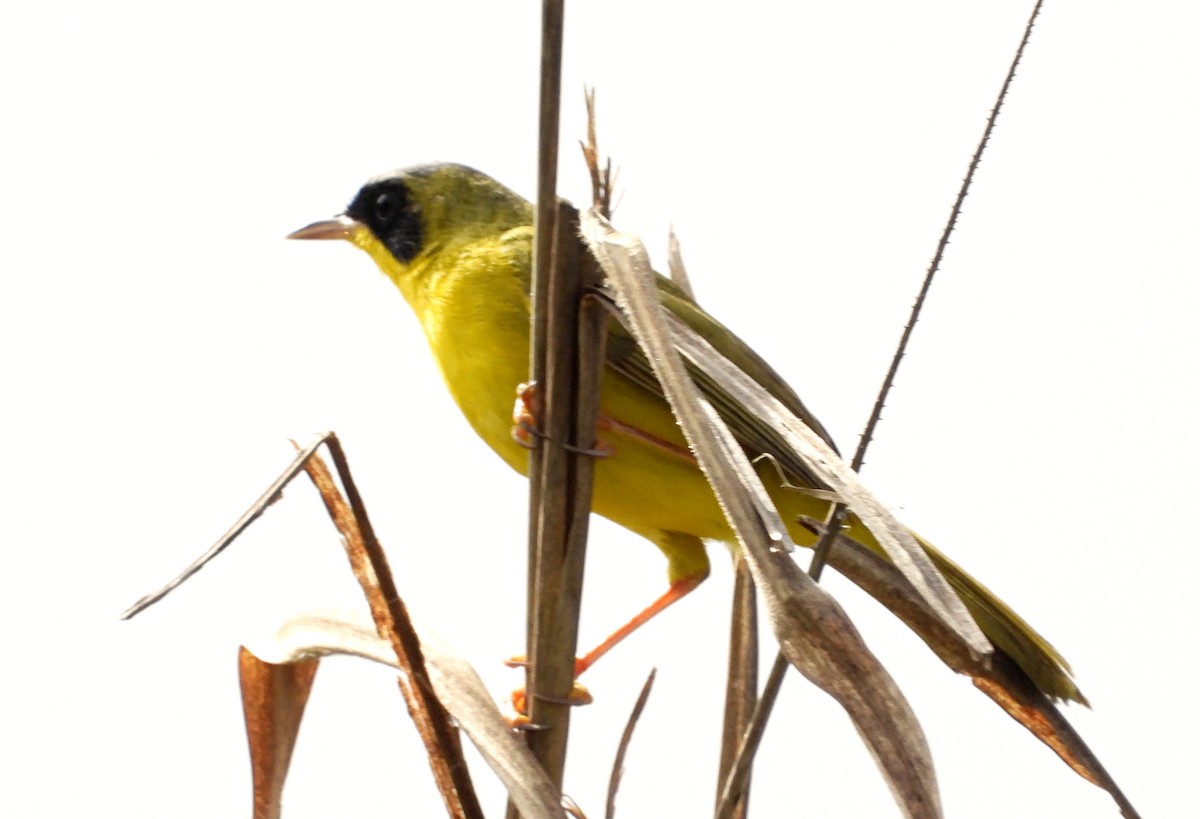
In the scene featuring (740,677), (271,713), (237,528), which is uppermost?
(237,528)

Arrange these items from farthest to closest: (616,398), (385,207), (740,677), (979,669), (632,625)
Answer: (385,207) → (632,625) → (616,398) → (740,677) → (979,669)

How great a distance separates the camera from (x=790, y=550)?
105cm

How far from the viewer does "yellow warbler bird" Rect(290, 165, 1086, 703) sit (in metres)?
2.32

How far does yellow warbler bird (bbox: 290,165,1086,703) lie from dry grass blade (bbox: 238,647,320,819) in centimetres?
75

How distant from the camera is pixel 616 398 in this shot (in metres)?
2.34

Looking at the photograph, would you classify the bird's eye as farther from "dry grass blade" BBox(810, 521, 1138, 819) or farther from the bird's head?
"dry grass blade" BBox(810, 521, 1138, 819)

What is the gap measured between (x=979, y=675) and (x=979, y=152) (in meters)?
0.68

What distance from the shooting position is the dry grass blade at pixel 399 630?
1308mm

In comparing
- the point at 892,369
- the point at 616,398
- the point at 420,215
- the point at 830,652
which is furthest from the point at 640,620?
the point at 830,652

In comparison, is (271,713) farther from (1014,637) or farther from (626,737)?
(1014,637)

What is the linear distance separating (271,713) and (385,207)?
5.24 feet

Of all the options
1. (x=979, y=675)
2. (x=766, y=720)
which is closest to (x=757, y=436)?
(x=979, y=675)

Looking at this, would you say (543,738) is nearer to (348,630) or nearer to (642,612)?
(348,630)

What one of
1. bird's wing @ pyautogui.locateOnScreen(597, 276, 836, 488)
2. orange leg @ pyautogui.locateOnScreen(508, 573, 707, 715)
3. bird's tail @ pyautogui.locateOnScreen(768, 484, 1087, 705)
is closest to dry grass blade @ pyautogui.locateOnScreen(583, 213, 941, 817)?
bird's tail @ pyautogui.locateOnScreen(768, 484, 1087, 705)
